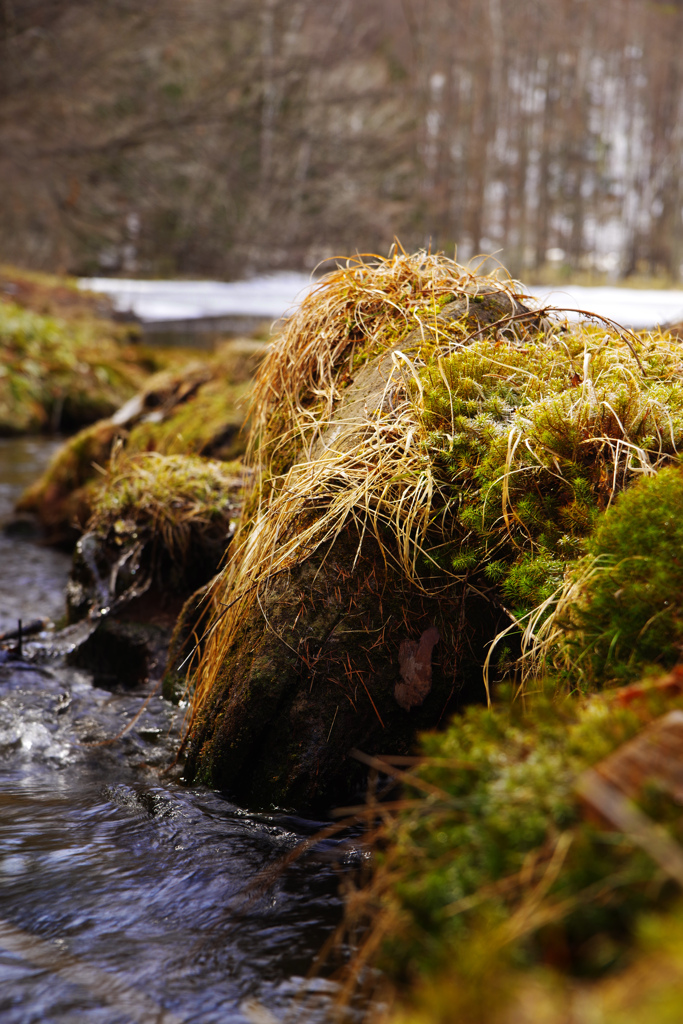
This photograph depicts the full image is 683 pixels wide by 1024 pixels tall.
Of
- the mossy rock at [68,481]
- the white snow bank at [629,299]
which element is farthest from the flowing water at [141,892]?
the white snow bank at [629,299]

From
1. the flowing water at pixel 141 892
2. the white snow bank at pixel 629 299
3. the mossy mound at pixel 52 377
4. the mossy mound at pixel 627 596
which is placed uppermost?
the white snow bank at pixel 629 299

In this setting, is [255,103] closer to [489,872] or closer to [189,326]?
[189,326]

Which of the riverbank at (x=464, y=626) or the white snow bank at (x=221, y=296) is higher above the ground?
the white snow bank at (x=221, y=296)

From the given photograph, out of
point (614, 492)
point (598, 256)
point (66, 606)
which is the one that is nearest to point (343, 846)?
point (614, 492)

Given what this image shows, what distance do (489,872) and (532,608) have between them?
3.94 ft

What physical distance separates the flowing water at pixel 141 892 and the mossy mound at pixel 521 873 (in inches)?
24.3

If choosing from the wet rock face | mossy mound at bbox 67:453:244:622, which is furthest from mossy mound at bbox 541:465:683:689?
mossy mound at bbox 67:453:244:622

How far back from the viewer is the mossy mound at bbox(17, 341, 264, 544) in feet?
18.7

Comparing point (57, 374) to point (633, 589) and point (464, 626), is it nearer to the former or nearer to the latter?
point (464, 626)

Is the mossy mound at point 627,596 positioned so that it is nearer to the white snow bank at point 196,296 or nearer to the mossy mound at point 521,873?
the mossy mound at point 521,873

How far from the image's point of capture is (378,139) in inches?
1598

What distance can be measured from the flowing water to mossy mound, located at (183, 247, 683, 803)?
0.26 meters

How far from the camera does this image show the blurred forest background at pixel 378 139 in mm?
32062

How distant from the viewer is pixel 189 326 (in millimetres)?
22203
